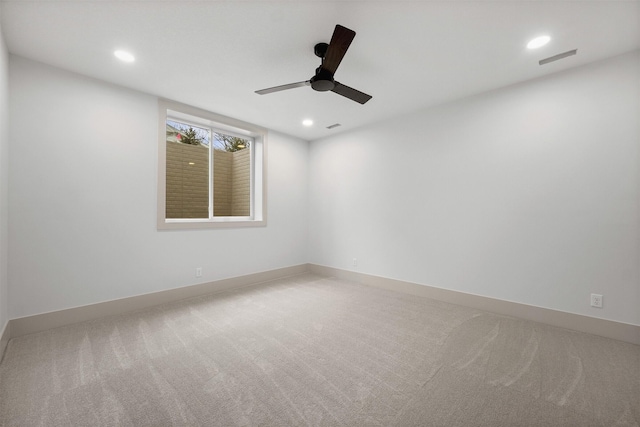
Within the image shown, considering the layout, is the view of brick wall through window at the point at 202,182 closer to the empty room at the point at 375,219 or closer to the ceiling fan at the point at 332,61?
the empty room at the point at 375,219

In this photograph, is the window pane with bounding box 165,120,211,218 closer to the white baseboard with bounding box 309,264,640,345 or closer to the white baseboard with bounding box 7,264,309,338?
the white baseboard with bounding box 7,264,309,338

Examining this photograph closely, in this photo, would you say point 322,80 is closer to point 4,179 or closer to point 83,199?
point 83,199

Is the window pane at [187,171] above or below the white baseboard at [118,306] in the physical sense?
above

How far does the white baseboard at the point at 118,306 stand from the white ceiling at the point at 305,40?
2491 mm

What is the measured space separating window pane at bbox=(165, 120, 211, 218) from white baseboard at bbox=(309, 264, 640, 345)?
116 inches

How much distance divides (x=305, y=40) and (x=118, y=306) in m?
3.42

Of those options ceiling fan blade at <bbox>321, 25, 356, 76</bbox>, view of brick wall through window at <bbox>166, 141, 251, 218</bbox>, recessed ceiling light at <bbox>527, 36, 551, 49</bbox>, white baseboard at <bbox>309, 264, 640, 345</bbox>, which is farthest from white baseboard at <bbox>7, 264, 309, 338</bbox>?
recessed ceiling light at <bbox>527, 36, 551, 49</bbox>

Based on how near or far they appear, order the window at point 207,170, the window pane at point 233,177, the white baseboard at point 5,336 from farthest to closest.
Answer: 1. the window pane at point 233,177
2. the window at point 207,170
3. the white baseboard at point 5,336

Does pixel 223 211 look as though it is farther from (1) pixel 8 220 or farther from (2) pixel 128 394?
(2) pixel 128 394

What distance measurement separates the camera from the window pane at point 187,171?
383 cm

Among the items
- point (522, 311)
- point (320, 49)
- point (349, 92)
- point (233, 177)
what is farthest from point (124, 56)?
point (522, 311)

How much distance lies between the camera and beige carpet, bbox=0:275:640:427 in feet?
4.90

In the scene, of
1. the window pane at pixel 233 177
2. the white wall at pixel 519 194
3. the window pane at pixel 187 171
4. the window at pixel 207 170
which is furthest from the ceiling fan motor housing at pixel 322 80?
the window pane at pixel 233 177

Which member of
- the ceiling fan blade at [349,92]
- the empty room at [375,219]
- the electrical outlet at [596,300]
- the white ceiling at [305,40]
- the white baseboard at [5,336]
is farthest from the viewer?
the electrical outlet at [596,300]
